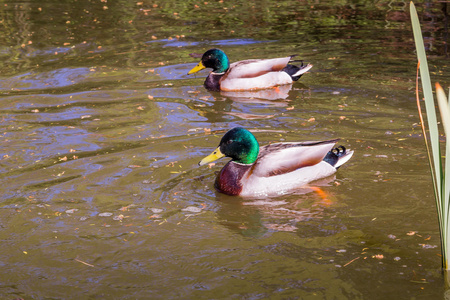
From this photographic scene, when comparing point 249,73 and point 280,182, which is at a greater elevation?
point 249,73

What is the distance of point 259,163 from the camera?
606 centimetres

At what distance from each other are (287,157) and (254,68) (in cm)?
413

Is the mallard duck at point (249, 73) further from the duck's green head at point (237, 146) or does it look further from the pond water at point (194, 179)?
the duck's green head at point (237, 146)

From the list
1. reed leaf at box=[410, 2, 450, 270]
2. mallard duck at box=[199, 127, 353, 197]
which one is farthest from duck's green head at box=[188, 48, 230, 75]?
reed leaf at box=[410, 2, 450, 270]

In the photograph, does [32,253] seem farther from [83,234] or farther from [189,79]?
[189,79]

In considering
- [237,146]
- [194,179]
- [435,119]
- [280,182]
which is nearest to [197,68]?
[194,179]

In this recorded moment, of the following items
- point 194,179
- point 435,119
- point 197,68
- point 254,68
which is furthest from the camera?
point 197,68

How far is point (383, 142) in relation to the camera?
284 inches

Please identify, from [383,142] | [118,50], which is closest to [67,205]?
[383,142]

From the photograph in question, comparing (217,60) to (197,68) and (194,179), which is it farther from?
(194,179)

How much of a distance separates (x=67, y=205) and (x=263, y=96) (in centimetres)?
459

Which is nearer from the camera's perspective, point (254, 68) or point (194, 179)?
point (194, 179)

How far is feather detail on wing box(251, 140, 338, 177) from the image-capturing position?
604 cm

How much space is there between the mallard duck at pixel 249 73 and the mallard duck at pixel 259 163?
390cm
